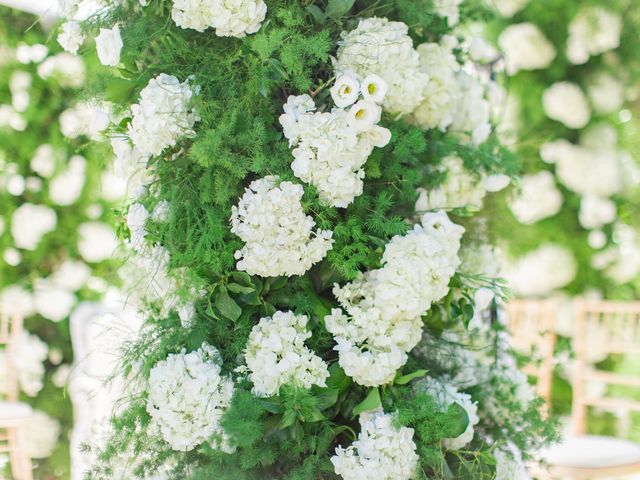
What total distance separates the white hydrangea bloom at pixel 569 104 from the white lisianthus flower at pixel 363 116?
2977mm

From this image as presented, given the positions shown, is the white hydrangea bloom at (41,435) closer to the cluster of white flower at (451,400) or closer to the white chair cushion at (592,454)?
the white chair cushion at (592,454)

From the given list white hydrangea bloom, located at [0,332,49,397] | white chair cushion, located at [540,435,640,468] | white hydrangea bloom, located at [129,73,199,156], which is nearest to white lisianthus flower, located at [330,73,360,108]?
white hydrangea bloom, located at [129,73,199,156]

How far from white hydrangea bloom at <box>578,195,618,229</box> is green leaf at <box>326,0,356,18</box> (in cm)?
300

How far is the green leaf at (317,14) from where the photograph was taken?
1.08 meters

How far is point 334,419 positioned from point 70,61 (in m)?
2.42

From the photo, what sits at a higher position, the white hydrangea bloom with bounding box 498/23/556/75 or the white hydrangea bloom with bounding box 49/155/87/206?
the white hydrangea bloom with bounding box 498/23/556/75

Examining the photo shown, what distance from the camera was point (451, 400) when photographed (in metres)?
1.14

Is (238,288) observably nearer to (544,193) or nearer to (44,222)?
(44,222)

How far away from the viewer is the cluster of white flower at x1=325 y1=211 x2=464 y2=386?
1.03 m

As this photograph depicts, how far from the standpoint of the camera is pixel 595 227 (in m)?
3.77

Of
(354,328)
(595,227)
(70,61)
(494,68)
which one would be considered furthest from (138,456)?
(595,227)

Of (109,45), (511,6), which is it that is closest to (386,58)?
(109,45)

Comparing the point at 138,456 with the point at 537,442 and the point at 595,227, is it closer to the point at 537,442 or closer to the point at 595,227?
the point at 537,442

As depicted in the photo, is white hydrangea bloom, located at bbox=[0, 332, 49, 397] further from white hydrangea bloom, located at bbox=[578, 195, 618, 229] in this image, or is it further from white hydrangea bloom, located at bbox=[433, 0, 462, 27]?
white hydrangea bloom, located at bbox=[578, 195, 618, 229]
